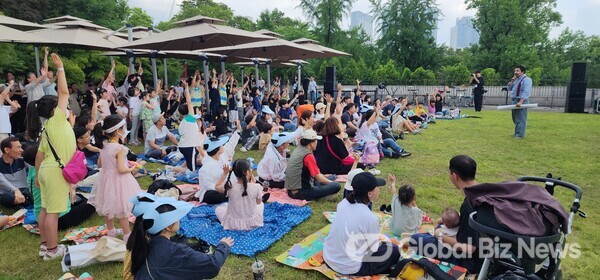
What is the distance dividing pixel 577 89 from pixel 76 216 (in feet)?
72.3

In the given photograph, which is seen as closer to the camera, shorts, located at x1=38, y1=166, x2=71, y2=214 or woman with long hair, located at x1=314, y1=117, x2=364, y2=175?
shorts, located at x1=38, y1=166, x2=71, y2=214

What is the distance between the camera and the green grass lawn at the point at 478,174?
13.5 feet

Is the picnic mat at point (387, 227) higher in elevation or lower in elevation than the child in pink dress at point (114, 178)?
lower

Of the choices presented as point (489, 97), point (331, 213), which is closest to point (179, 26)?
point (331, 213)

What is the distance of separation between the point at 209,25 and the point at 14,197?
6.09 meters

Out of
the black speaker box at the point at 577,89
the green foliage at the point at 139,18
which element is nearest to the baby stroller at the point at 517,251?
the black speaker box at the point at 577,89

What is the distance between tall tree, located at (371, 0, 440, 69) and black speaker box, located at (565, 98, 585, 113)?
19.9 metres

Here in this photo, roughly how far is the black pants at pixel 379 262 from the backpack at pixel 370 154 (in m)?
4.35

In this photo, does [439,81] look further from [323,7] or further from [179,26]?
[179,26]

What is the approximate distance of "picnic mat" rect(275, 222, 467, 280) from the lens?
3.81 meters

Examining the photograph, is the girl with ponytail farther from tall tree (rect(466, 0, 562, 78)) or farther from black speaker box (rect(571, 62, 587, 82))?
tall tree (rect(466, 0, 562, 78))

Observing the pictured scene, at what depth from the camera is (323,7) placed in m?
35.6

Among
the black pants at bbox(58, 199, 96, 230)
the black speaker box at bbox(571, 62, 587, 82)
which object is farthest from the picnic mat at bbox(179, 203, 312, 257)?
the black speaker box at bbox(571, 62, 587, 82)

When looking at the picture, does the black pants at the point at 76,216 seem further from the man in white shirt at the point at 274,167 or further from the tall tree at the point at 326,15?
the tall tree at the point at 326,15
